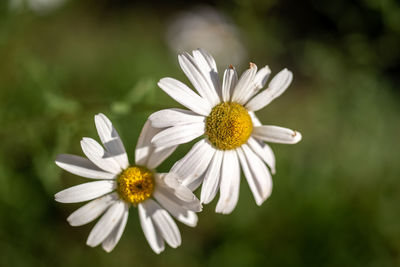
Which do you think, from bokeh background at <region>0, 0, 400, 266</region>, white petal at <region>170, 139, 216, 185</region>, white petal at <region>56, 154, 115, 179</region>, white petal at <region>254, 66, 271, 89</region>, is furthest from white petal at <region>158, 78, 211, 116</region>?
bokeh background at <region>0, 0, 400, 266</region>

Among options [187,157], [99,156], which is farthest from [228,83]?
[99,156]

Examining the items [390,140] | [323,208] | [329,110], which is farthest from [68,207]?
[390,140]

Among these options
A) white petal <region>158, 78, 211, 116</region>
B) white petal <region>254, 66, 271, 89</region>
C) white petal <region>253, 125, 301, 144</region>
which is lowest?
white petal <region>253, 125, 301, 144</region>

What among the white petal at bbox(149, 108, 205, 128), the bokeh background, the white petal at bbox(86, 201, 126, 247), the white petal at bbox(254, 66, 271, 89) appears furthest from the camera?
the bokeh background

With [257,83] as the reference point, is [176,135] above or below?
below

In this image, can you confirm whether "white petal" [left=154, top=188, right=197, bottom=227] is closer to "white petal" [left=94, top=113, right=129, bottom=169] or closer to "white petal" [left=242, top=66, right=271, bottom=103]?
"white petal" [left=94, top=113, right=129, bottom=169]

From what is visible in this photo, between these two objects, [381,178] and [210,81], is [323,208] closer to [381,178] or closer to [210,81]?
[381,178]

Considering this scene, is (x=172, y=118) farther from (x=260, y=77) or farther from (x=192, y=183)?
(x=260, y=77)
